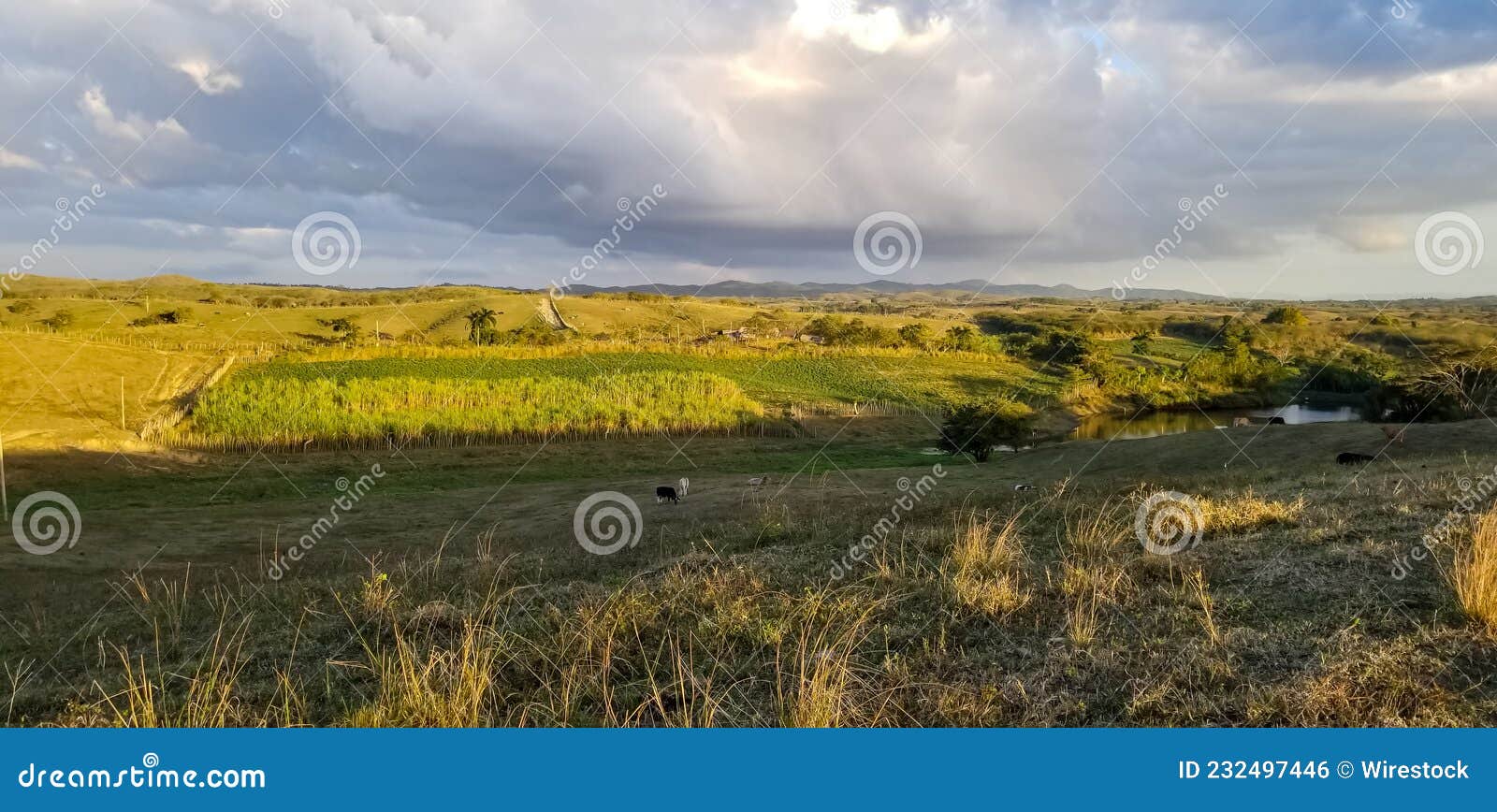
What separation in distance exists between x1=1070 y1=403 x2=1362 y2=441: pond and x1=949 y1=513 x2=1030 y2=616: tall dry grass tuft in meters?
30.1

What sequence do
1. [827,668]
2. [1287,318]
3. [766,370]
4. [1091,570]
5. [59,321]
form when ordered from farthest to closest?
[1287,318]
[59,321]
[766,370]
[1091,570]
[827,668]

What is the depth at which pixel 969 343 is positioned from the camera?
56.3 metres

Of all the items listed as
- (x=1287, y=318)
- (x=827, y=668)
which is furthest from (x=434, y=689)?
(x=1287, y=318)

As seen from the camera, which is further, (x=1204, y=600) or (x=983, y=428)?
(x=983, y=428)

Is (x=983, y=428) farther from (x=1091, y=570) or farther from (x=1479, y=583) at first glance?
(x=1479, y=583)

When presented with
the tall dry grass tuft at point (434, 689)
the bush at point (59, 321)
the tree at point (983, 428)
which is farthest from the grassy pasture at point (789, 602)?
the bush at point (59, 321)

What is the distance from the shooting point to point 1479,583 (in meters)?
4.65

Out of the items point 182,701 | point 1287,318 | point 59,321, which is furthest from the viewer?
point 1287,318

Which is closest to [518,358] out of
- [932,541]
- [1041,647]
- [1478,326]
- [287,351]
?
[287,351]

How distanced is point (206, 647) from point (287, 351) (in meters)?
41.8

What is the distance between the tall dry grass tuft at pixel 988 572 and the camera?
5.32m

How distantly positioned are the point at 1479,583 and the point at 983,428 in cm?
2364

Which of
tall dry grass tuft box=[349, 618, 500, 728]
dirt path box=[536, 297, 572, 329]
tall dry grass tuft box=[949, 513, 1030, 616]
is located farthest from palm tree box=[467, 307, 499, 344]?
tall dry grass tuft box=[349, 618, 500, 728]

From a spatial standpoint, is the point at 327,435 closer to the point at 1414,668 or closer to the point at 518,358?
the point at 518,358
